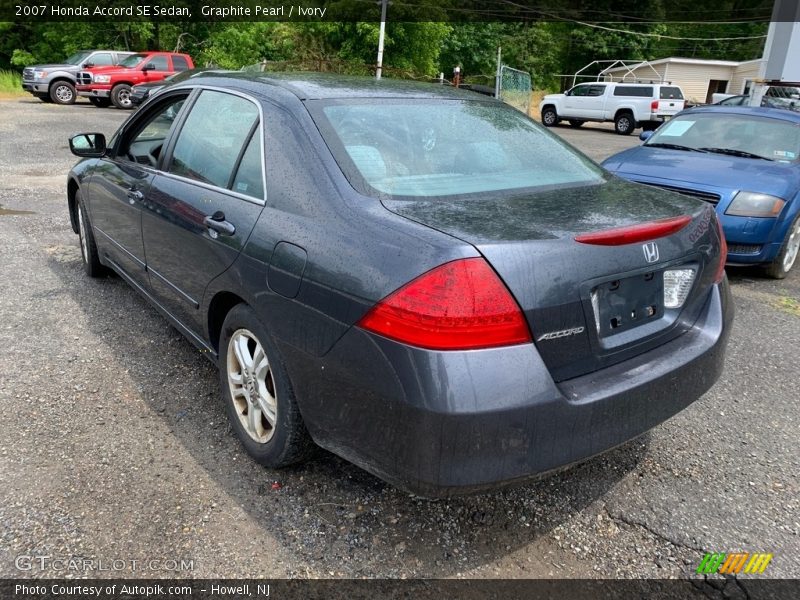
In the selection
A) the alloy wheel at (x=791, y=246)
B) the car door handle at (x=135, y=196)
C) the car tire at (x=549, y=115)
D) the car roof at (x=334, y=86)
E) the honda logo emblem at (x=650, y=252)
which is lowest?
the car tire at (x=549, y=115)

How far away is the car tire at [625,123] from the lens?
24.9 m

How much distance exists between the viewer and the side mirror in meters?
4.41

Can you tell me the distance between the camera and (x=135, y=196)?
3.70 metres

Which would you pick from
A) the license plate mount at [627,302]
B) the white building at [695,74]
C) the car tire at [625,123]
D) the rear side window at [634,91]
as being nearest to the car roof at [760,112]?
the license plate mount at [627,302]

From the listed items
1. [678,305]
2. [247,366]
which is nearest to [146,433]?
[247,366]

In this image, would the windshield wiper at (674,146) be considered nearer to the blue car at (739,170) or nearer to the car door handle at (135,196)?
the blue car at (739,170)

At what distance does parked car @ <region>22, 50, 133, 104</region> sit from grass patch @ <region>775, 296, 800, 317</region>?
21.3 meters

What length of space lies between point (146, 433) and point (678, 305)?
2421 millimetres

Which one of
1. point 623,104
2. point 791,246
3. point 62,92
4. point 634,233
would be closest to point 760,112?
point 791,246

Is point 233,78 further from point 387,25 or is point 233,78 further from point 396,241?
point 387,25

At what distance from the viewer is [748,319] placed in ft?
15.9

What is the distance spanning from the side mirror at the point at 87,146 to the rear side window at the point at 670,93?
24.3 metres

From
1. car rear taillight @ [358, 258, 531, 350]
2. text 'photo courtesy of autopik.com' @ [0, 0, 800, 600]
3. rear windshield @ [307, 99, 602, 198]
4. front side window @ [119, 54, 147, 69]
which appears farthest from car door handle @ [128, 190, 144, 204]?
front side window @ [119, 54, 147, 69]

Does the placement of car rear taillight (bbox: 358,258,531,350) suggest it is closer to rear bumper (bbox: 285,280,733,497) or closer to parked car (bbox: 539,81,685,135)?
rear bumper (bbox: 285,280,733,497)
